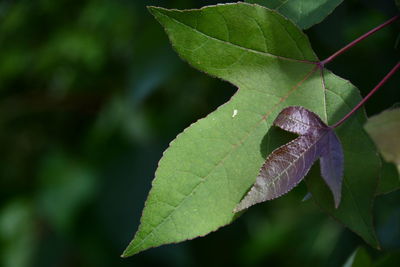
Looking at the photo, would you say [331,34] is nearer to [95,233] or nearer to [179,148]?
[179,148]

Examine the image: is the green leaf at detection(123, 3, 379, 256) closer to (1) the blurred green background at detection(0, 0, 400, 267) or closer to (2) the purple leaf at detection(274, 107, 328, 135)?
(2) the purple leaf at detection(274, 107, 328, 135)

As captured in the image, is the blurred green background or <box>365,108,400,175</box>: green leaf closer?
<box>365,108,400,175</box>: green leaf

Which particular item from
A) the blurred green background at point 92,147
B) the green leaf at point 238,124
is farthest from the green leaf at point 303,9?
the blurred green background at point 92,147

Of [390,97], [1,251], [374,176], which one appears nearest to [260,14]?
[374,176]

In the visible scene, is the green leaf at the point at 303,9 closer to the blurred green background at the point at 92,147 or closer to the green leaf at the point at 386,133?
the green leaf at the point at 386,133

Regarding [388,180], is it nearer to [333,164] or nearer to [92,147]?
[333,164]

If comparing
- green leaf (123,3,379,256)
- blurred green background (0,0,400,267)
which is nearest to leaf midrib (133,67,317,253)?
green leaf (123,3,379,256)
